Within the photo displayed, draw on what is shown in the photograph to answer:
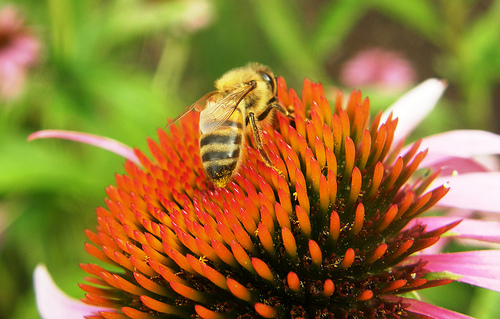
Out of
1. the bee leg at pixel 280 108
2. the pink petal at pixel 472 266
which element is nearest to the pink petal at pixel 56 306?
the bee leg at pixel 280 108

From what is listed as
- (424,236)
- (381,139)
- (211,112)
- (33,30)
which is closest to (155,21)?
(33,30)

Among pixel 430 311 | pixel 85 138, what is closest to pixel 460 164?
pixel 430 311

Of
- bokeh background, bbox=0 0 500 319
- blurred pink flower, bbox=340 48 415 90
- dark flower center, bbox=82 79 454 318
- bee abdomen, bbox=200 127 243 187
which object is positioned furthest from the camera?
blurred pink flower, bbox=340 48 415 90

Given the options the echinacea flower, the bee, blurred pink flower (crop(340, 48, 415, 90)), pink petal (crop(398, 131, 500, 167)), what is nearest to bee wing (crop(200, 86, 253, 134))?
the bee

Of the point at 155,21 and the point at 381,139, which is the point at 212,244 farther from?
the point at 155,21

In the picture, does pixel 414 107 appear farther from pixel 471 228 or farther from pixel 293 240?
pixel 293 240

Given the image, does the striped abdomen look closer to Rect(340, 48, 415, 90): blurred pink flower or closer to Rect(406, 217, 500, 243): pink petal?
Rect(406, 217, 500, 243): pink petal
